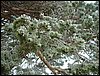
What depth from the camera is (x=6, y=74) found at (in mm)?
Result: 5137

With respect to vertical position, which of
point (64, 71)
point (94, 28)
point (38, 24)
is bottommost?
point (64, 71)

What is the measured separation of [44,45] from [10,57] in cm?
100

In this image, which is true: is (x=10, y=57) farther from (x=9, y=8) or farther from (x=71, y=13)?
(x=71, y=13)

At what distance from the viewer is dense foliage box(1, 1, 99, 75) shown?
11.4ft

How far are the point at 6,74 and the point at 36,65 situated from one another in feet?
5.19

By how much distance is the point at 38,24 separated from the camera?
3.48 m

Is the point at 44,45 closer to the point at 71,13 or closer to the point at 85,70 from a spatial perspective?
the point at 85,70

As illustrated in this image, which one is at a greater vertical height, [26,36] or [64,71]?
[26,36]

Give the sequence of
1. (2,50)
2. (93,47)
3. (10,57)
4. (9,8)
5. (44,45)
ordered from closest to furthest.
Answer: (44,45) < (10,57) < (2,50) < (9,8) < (93,47)

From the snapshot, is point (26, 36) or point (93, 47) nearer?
point (26, 36)

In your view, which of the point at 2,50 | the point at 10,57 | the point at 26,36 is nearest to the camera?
the point at 26,36

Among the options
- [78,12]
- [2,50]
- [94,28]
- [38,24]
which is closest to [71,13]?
[78,12]

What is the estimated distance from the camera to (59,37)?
3.75 meters

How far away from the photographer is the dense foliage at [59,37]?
3.48 meters
